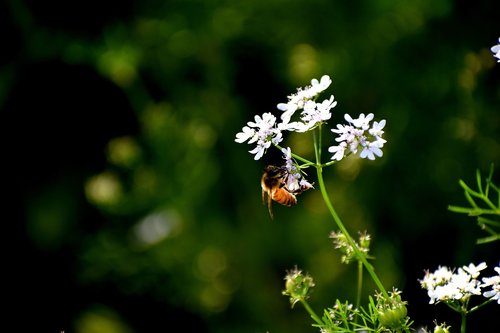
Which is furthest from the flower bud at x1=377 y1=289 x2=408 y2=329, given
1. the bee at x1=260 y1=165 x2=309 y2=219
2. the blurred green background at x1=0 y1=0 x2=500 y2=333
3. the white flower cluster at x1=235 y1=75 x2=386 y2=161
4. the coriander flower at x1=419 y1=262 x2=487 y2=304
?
the blurred green background at x1=0 y1=0 x2=500 y2=333

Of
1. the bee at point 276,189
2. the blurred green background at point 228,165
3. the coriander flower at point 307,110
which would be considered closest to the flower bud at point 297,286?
the bee at point 276,189

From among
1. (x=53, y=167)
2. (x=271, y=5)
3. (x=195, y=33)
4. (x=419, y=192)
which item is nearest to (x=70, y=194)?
(x=53, y=167)

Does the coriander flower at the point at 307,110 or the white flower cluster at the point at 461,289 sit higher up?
the coriander flower at the point at 307,110

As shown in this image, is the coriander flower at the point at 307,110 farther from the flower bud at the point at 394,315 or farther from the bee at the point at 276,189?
the flower bud at the point at 394,315

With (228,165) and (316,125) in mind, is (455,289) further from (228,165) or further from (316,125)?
(228,165)

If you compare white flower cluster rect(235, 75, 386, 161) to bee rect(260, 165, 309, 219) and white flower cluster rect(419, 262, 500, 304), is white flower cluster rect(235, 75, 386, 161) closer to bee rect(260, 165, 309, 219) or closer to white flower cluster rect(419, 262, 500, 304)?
bee rect(260, 165, 309, 219)

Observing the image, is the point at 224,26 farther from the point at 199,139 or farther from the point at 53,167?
the point at 53,167

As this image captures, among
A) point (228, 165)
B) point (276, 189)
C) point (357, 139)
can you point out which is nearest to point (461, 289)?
point (357, 139)

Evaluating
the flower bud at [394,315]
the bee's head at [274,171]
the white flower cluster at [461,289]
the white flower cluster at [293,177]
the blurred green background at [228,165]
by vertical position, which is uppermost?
the blurred green background at [228,165]
